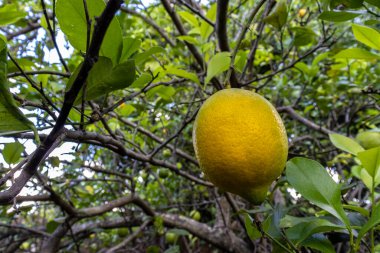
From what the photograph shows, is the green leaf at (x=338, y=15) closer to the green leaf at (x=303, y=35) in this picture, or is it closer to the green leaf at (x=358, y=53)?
the green leaf at (x=358, y=53)

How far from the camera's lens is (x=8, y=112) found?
454 mm

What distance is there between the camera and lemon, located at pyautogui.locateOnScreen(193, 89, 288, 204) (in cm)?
56

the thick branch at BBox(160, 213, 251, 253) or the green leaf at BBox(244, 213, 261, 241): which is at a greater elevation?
the green leaf at BBox(244, 213, 261, 241)

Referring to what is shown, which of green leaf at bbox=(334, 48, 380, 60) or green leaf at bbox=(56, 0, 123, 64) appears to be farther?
green leaf at bbox=(334, 48, 380, 60)

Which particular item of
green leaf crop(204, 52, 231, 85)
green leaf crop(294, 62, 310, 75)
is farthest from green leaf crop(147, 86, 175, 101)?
green leaf crop(294, 62, 310, 75)

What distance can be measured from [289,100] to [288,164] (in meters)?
1.70

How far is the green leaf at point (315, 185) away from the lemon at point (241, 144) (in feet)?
0.22

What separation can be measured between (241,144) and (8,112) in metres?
0.36

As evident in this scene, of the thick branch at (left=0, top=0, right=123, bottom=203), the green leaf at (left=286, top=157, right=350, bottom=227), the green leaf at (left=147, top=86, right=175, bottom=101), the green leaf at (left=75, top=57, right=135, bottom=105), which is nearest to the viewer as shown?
the thick branch at (left=0, top=0, right=123, bottom=203)

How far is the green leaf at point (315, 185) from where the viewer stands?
619 millimetres

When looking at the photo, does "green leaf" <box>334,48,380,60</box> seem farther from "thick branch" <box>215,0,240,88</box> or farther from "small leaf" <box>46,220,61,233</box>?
"small leaf" <box>46,220,61,233</box>

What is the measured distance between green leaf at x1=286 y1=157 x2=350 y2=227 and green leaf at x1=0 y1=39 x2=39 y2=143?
46 centimetres

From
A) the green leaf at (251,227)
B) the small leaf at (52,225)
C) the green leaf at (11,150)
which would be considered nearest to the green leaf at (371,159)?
the green leaf at (251,227)

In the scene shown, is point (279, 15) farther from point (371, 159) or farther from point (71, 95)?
point (71, 95)
